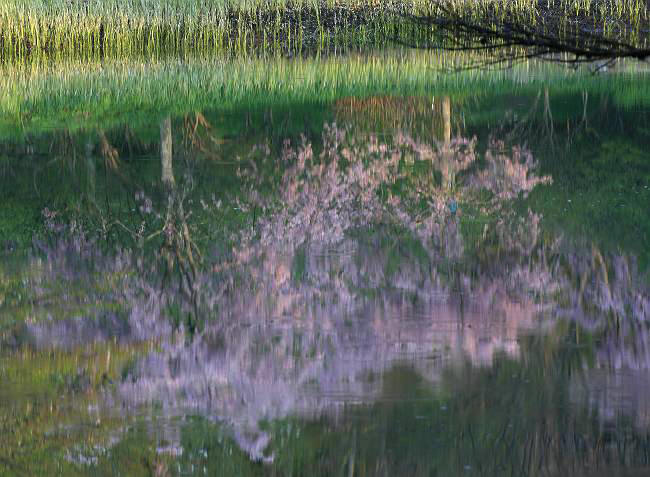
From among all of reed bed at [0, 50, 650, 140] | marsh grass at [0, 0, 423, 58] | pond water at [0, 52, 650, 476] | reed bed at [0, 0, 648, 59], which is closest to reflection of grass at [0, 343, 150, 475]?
pond water at [0, 52, 650, 476]

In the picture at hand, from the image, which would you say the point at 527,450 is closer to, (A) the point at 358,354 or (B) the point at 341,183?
(A) the point at 358,354

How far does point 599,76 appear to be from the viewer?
21.1 m

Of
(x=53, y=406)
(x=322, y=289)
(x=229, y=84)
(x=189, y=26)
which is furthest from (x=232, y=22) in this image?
(x=53, y=406)

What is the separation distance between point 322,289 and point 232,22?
18869mm

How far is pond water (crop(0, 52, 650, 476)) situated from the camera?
5.77m

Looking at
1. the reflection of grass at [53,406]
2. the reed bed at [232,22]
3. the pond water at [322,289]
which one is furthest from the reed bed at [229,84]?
the reflection of grass at [53,406]

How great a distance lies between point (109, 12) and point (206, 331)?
18.1 metres

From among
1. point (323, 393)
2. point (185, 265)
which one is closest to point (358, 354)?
point (323, 393)

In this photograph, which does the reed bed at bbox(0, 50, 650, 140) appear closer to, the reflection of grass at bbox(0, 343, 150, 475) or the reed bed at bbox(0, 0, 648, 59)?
the reed bed at bbox(0, 0, 648, 59)

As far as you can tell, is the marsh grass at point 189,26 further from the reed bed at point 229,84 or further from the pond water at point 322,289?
the pond water at point 322,289

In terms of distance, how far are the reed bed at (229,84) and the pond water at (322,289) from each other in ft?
0.58

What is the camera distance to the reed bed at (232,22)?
78.9 ft

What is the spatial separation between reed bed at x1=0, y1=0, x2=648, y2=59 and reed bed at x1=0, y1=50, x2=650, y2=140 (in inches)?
53.5

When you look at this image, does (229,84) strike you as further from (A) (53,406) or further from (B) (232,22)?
(A) (53,406)
